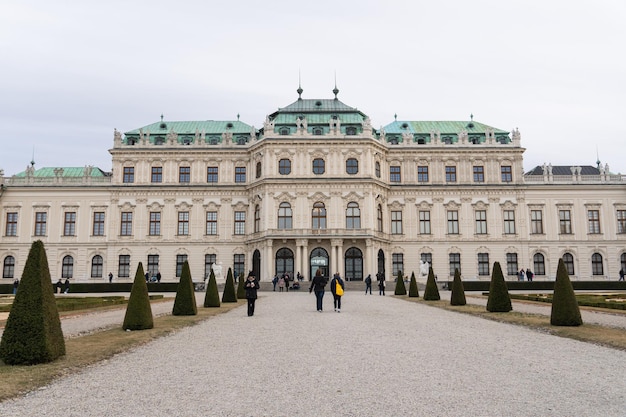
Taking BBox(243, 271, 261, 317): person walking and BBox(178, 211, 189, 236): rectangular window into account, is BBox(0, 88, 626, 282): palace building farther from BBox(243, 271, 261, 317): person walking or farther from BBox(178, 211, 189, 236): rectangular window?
BBox(243, 271, 261, 317): person walking

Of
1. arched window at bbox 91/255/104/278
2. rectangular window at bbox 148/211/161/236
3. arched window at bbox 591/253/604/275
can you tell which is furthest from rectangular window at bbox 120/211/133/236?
arched window at bbox 591/253/604/275

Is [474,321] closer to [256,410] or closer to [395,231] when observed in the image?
[256,410]

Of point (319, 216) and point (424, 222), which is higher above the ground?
point (319, 216)

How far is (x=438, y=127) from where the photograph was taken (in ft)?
184

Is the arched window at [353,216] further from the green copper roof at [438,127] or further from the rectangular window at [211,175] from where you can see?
the rectangular window at [211,175]

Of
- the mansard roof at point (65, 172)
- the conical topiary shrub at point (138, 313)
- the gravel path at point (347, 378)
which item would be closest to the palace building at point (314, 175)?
the mansard roof at point (65, 172)

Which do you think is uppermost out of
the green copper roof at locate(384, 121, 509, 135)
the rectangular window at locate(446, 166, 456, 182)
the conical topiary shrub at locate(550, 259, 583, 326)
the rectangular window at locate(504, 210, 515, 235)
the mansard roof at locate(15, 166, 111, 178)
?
the green copper roof at locate(384, 121, 509, 135)

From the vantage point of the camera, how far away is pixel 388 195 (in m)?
52.2

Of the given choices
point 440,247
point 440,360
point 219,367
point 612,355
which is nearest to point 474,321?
point 612,355

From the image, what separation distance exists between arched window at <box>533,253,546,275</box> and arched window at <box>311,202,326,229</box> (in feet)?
64.7

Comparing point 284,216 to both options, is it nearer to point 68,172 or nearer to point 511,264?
point 511,264

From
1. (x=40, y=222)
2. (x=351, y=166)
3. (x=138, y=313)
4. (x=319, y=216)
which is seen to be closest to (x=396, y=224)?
(x=351, y=166)

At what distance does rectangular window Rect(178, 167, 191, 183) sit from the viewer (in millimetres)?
52250

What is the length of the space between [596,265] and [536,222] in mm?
6510
